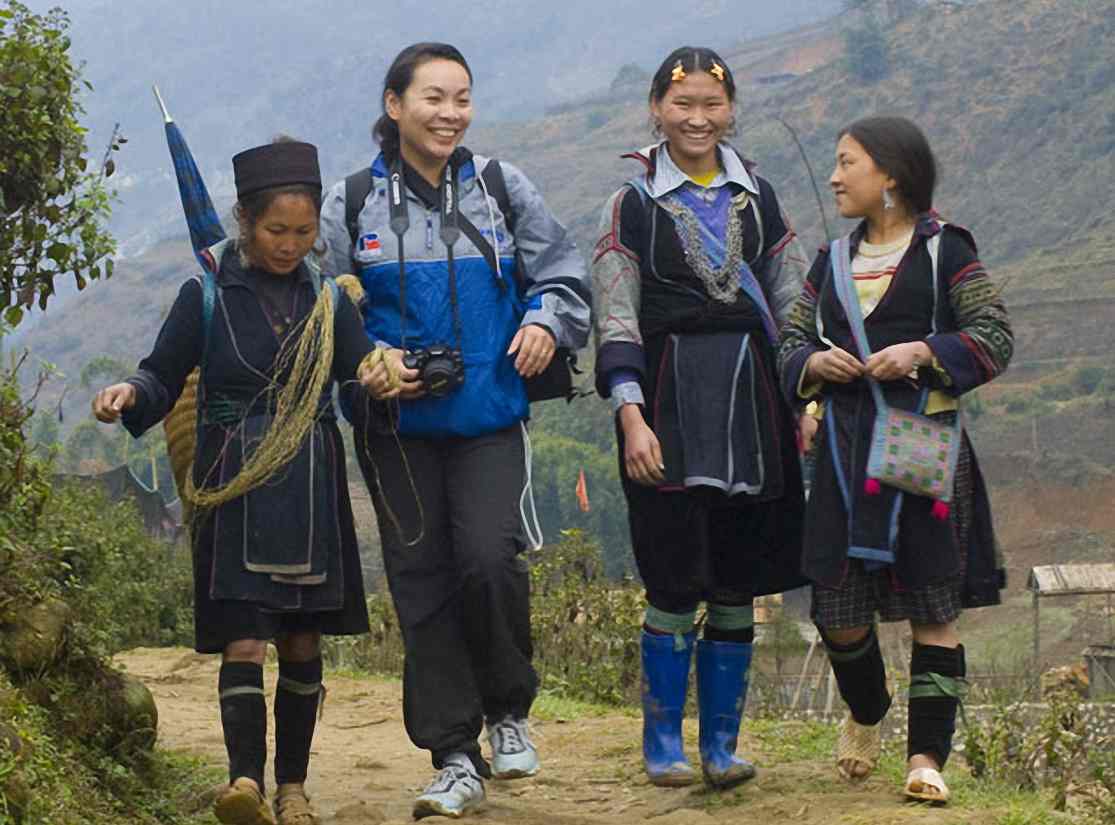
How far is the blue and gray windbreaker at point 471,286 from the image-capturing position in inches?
227

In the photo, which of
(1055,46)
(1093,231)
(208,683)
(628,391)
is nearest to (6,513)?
(628,391)

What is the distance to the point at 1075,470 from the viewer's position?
68.7 metres

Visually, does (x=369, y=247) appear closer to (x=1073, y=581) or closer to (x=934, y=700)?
(x=934, y=700)

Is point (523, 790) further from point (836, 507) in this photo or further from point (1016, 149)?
point (1016, 149)

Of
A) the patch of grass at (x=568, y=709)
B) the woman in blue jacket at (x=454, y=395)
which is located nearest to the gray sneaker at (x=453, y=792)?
the woman in blue jacket at (x=454, y=395)

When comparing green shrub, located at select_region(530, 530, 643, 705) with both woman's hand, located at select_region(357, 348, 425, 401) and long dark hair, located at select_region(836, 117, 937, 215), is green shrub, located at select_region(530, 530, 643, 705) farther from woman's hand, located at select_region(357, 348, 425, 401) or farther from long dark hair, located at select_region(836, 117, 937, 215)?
long dark hair, located at select_region(836, 117, 937, 215)

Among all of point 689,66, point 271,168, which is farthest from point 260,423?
point 689,66

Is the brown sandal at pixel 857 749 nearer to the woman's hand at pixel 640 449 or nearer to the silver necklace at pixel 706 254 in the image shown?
the woman's hand at pixel 640 449

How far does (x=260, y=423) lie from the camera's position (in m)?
5.50

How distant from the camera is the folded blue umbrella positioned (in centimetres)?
581

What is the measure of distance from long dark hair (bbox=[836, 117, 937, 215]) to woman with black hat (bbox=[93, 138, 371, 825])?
5.15 ft

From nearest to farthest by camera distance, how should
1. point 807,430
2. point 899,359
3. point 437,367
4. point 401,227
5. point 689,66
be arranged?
point 899,359 < point 437,367 < point 401,227 < point 807,430 < point 689,66

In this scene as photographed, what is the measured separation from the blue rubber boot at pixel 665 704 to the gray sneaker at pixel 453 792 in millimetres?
664

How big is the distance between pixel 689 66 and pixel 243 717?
91.6 inches
